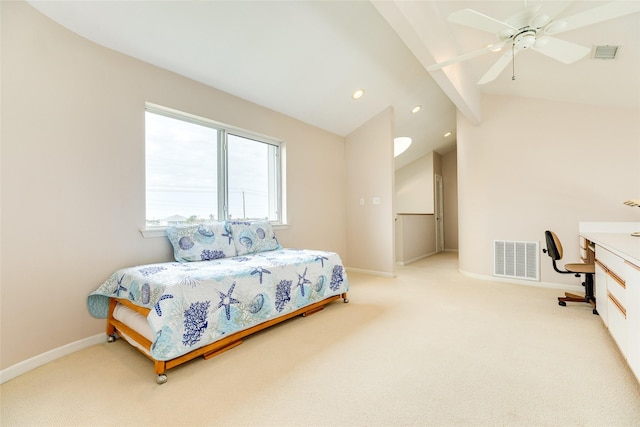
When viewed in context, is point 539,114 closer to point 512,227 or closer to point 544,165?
point 544,165

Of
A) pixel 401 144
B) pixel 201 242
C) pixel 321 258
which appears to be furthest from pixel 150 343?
pixel 401 144

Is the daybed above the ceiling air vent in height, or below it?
below

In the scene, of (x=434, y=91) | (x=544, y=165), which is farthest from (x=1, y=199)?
(x=544, y=165)

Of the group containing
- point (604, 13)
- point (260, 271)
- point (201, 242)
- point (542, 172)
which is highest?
point (604, 13)

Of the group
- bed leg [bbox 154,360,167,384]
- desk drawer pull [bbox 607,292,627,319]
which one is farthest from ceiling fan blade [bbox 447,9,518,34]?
bed leg [bbox 154,360,167,384]

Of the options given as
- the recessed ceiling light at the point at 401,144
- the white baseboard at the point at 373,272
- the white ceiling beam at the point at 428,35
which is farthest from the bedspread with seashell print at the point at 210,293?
the recessed ceiling light at the point at 401,144

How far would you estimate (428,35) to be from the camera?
2434 mm

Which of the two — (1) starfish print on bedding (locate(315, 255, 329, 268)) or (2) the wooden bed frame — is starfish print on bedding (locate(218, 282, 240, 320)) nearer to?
(2) the wooden bed frame

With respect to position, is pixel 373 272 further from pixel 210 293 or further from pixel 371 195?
pixel 210 293

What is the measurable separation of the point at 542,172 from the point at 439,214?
397cm

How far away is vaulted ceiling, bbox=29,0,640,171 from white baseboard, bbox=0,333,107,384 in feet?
7.83

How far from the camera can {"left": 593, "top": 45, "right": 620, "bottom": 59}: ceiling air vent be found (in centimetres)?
257

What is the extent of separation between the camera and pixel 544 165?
3912 millimetres

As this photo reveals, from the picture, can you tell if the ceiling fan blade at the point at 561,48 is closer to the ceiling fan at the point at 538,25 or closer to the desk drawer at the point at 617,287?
the ceiling fan at the point at 538,25
